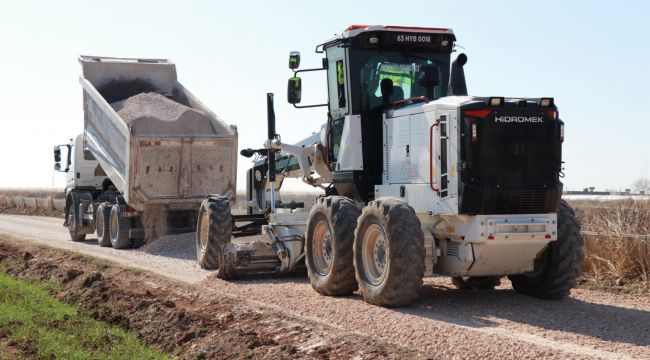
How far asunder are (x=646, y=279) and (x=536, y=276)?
84.4 inches

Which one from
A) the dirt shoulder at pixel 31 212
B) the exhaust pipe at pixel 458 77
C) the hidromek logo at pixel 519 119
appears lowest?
the dirt shoulder at pixel 31 212

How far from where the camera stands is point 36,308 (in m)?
11.8

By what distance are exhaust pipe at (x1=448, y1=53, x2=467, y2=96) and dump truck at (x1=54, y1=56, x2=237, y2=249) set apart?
8.84 metres

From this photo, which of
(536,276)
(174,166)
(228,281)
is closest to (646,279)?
(536,276)

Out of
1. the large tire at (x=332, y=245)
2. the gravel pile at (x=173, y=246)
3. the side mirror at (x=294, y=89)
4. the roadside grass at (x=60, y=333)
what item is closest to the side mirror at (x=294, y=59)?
the side mirror at (x=294, y=89)

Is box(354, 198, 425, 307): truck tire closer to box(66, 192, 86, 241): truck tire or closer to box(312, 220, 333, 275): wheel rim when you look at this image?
box(312, 220, 333, 275): wheel rim

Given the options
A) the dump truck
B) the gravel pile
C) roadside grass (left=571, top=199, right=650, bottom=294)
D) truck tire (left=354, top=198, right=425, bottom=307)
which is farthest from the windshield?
the dump truck

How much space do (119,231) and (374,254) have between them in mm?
10928

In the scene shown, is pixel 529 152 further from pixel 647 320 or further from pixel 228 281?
pixel 228 281

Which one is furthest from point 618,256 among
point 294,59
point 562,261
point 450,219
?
point 294,59

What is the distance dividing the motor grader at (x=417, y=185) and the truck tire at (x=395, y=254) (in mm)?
14

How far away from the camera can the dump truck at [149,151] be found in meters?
19.8

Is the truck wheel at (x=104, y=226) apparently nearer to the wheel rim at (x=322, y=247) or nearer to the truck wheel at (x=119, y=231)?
the truck wheel at (x=119, y=231)

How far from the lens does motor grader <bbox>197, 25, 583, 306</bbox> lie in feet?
34.5
